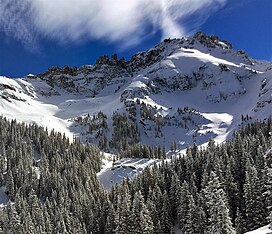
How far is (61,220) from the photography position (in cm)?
10544

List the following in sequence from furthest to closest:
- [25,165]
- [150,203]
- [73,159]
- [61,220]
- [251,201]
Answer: [73,159]
[25,165]
[61,220]
[150,203]
[251,201]

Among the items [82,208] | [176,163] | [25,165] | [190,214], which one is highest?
[25,165]

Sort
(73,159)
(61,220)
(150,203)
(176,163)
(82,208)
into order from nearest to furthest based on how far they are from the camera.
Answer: (150,203) → (61,220) → (82,208) → (176,163) → (73,159)

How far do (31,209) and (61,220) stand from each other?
2481 cm

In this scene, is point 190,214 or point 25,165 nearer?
point 190,214

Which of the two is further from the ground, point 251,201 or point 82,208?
point 82,208

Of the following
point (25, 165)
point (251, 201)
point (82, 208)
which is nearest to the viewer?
point (251, 201)

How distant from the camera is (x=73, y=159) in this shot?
576 ft

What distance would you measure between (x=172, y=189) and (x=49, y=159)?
9257 cm

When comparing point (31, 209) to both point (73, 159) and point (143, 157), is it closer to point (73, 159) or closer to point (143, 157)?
point (73, 159)

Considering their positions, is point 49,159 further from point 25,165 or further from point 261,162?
point 261,162

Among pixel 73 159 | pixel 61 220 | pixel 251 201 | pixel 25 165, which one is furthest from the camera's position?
pixel 73 159

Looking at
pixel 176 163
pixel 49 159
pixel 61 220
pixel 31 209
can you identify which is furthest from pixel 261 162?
pixel 49 159

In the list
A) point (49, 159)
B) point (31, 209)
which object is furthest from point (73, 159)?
point (31, 209)
